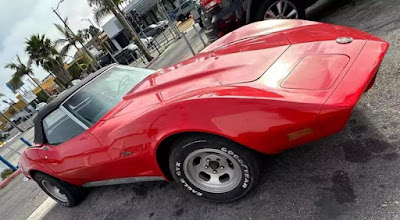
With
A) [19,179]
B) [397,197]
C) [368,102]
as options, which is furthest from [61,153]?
[19,179]

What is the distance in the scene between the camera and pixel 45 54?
25.7 m

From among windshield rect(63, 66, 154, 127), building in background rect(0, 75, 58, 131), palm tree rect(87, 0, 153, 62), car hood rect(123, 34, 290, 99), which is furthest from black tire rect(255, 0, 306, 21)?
building in background rect(0, 75, 58, 131)

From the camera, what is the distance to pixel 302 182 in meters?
2.12

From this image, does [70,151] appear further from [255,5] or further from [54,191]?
[255,5]

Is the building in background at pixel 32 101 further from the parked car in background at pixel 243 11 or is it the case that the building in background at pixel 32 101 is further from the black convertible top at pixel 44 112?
the black convertible top at pixel 44 112

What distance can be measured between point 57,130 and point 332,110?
2.79 m

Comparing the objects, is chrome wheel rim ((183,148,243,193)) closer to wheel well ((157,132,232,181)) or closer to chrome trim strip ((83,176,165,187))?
wheel well ((157,132,232,181))

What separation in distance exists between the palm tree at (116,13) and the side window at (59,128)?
15.9 metres

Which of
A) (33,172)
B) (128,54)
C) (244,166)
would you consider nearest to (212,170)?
(244,166)

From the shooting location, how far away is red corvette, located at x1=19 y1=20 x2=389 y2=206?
1738 mm

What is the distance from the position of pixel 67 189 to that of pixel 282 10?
453cm

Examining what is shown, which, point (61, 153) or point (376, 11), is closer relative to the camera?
point (61, 153)

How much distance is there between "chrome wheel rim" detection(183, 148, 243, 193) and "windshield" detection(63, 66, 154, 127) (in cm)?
119

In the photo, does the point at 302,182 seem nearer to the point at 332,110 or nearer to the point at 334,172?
the point at 334,172
